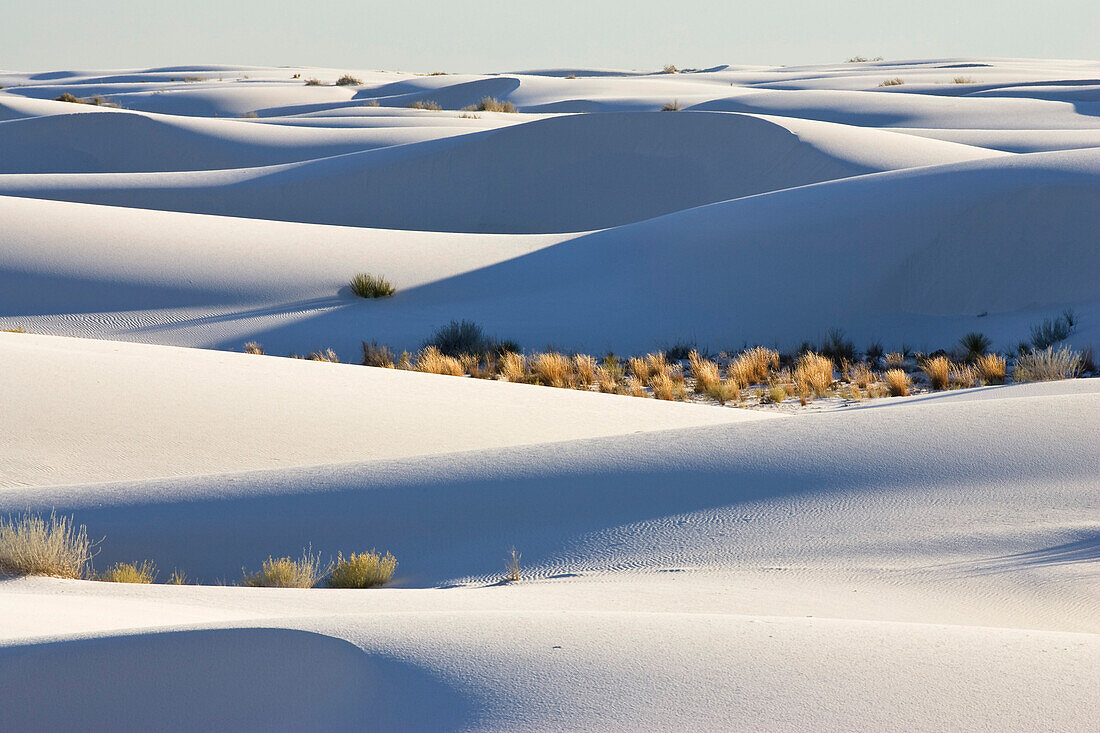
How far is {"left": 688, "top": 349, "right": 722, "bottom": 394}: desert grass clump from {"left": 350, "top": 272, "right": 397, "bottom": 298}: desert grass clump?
17.4ft

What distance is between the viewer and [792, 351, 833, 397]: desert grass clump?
1300cm

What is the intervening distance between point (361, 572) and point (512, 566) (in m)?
0.74

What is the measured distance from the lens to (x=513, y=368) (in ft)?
46.0

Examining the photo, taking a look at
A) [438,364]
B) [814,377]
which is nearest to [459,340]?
[438,364]

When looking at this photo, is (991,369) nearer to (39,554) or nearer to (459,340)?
(459,340)

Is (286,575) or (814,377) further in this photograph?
(814,377)

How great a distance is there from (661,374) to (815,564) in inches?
332

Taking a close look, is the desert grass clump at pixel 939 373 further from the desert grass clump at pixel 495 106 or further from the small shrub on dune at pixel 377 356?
the desert grass clump at pixel 495 106

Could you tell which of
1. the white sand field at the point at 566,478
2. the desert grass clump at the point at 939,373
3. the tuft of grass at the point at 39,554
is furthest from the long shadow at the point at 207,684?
the desert grass clump at the point at 939,373

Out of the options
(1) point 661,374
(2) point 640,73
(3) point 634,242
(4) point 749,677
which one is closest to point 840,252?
(3) point 634,242

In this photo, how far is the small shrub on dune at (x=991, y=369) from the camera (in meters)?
12.9

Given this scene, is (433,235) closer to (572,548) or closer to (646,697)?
(572,548)

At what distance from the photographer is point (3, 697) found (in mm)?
3314

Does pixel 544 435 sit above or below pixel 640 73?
below
